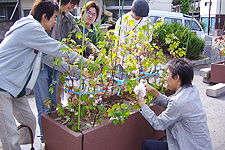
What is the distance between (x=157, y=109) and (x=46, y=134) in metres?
1.22

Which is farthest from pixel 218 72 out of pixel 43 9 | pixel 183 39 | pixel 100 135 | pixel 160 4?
pixel 160 4

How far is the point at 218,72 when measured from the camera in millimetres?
4852

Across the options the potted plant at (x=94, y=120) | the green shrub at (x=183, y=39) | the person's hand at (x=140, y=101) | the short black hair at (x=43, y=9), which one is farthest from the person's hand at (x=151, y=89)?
the green shrub at (x=183, y=39)

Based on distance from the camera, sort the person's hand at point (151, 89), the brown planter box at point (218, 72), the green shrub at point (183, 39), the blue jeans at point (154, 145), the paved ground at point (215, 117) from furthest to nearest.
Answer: the green shrub at point (183, 39), the brown planter box at point (218, 72), the paved ground at point (215, 117), the person's hand at point (151, 89), the blue jeans at point (154, 145)

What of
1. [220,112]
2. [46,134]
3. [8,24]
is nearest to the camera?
[46,134]

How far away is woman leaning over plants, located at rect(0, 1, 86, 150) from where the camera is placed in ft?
5.24

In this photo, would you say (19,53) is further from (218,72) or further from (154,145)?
(218,72)

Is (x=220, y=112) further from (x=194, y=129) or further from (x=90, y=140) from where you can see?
(x=90, y=140)

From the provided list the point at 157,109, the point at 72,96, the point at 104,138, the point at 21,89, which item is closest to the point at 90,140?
the point at 104,138

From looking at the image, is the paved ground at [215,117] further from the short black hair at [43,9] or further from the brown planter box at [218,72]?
the short black hair at [43,9]

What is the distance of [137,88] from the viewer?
174 centimetres

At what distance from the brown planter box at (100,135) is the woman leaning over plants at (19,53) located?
29cm

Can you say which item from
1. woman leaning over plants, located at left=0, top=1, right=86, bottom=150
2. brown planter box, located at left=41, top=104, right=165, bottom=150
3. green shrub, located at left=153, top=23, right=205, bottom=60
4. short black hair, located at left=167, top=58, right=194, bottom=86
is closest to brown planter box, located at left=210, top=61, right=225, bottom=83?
green shrub, located at left=153, top=23, right=205, bottom=60

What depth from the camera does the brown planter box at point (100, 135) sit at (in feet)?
5.32
